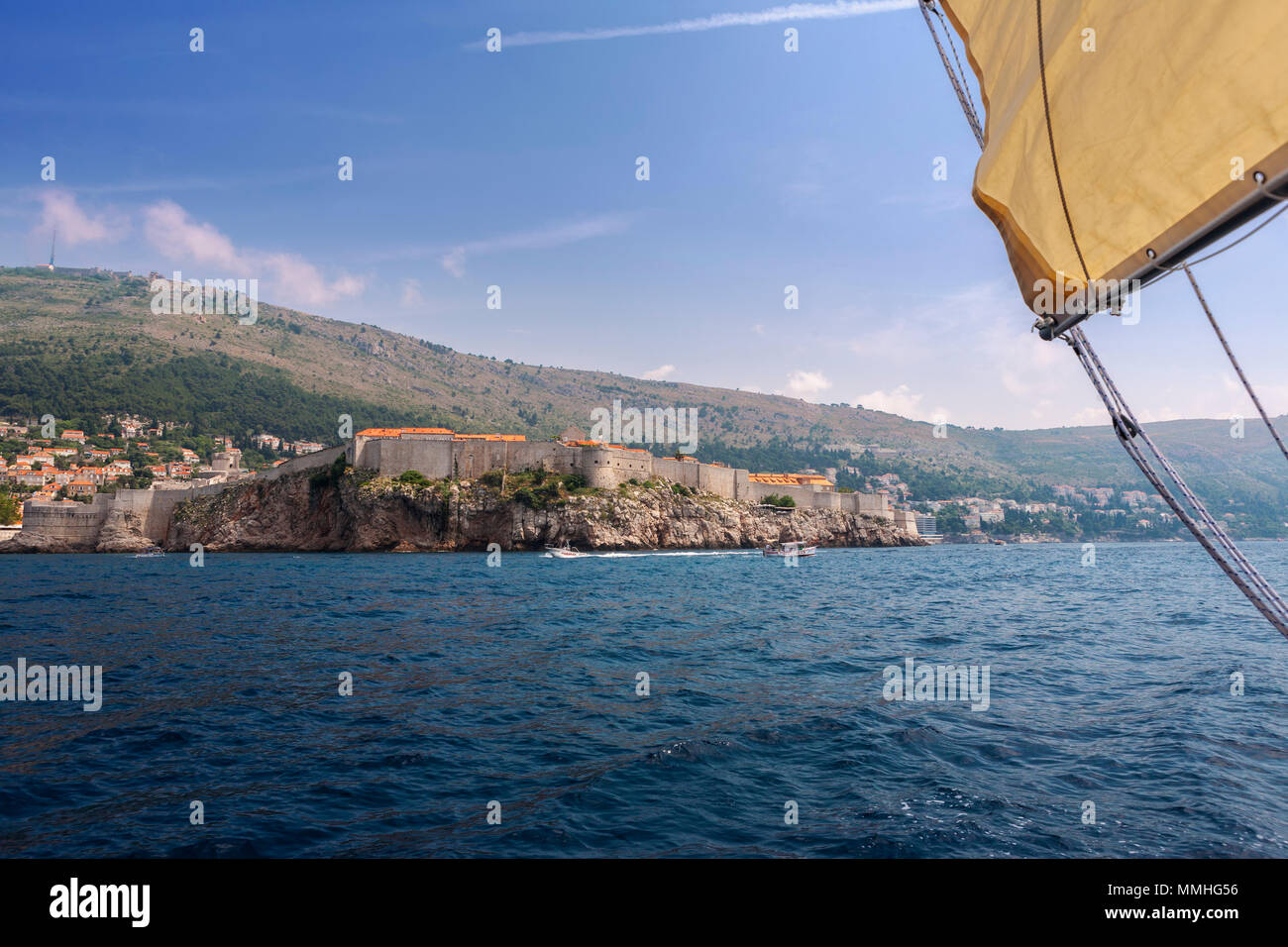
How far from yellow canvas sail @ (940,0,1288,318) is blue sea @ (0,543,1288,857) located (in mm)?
5602

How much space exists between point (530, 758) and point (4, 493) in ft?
344

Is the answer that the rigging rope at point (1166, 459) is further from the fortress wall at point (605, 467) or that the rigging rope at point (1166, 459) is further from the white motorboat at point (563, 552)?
the fortress wall at point (605, 467)

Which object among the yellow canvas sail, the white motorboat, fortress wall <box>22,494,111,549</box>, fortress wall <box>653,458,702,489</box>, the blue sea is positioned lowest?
the white motorboat

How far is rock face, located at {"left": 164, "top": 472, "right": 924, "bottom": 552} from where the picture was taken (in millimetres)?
65188

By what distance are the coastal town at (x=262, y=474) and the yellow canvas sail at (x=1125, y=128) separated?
2756 inches

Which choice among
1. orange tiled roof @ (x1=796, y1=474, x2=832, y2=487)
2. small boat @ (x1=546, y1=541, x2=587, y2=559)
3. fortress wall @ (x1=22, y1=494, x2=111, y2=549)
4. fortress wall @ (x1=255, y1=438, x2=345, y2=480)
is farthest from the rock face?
orange tiled roof @ (x1=796, y1=474, x2=832, y2=487)

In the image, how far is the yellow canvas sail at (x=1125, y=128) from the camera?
269cm

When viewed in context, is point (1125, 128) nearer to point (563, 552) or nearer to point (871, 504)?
point (563, 552)

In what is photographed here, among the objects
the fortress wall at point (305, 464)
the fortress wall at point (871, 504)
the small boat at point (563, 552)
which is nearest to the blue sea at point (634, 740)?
the small boat at point (563, 552)

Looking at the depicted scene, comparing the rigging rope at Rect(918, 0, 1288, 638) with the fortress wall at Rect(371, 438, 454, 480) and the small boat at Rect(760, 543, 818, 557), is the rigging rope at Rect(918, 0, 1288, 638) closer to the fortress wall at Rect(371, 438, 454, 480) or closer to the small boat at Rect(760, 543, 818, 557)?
the small boat at Rect(760, 543, 818, 557)
